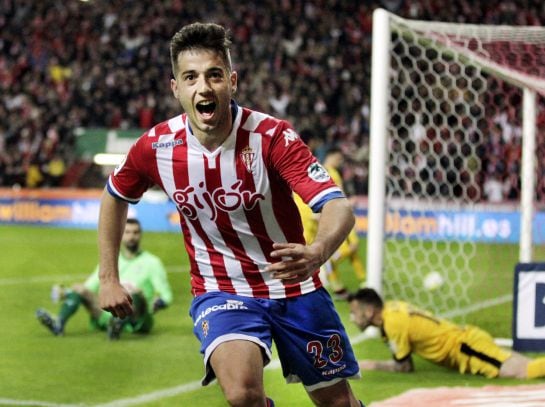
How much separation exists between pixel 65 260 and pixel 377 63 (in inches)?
323

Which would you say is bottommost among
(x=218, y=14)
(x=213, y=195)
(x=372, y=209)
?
(x=372, y=209)

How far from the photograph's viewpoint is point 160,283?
28.3 ft

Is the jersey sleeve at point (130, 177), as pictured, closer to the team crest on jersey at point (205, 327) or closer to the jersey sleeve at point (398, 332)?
the team crest on jersey at point (205, 327)

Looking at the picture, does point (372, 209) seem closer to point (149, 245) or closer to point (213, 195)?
point (213, 195)

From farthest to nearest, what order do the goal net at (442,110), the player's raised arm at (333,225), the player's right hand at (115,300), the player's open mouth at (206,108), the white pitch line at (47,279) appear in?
the white pitch line at (47,279), the goal net at (442,110), the player's right hand at (115,300), the player's open mouth at (206,108), the player's raised arm at (333,225)

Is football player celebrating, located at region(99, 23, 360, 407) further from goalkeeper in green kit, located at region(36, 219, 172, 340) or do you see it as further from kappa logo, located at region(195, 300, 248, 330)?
goalkeeper in green kit, located at region(36, 219, 172, 340)

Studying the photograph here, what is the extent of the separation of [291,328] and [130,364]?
360cm

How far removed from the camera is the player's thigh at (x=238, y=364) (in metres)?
3.80

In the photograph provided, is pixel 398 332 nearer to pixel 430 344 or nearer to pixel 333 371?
pixel 430 344

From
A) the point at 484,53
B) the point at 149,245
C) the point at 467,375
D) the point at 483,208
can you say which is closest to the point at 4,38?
the point at 149,245

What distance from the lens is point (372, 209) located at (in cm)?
831

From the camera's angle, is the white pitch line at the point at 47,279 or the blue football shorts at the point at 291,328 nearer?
the blue football shorts at the point at 291,328

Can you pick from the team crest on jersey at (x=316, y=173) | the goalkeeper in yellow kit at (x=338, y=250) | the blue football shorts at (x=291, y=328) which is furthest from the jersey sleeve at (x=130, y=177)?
the goalkeeper in yellow kit at (x=338, y=250)

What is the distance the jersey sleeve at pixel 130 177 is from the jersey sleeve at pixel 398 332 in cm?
311
